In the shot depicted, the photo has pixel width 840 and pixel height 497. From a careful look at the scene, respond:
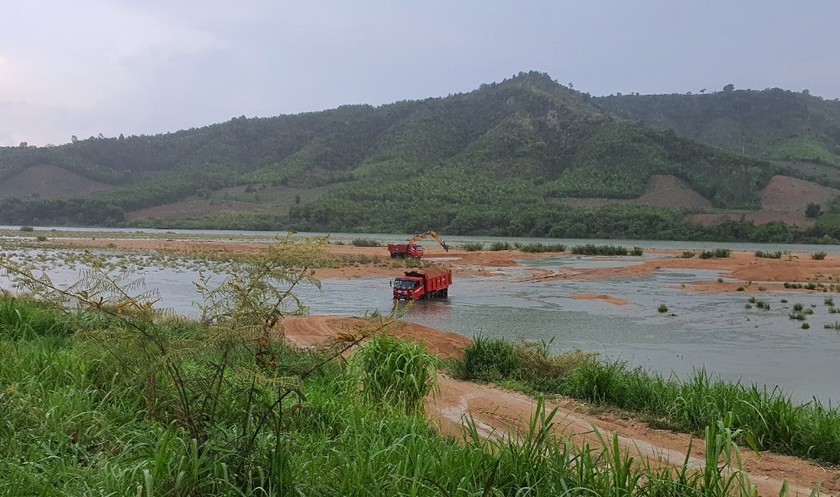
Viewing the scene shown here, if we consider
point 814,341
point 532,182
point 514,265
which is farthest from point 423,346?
point 532,182

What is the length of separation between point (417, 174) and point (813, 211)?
81.2 meters

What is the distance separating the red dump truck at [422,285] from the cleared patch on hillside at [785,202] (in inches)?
2928

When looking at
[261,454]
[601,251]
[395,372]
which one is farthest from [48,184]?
[261,454]

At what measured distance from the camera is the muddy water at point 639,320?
17250 millimetres

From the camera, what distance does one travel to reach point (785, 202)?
109 m

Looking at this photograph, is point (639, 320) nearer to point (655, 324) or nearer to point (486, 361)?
point (655, 324)

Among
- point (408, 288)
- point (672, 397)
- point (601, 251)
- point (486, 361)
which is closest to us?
point (672, 397)

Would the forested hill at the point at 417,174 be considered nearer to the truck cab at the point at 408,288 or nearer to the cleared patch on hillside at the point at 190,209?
the cleared patch on hillside at the point at 190,209

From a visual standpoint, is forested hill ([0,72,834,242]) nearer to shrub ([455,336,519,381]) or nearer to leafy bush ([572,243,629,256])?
leafy bush ([572,243,629,256])

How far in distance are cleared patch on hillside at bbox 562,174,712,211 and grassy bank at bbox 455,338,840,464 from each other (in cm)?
10196

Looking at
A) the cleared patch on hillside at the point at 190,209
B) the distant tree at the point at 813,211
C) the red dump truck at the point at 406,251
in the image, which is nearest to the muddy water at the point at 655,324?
the red dump truck at the point at 406,251

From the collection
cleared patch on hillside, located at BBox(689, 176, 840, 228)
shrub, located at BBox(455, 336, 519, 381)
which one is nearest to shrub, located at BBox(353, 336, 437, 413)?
shrub, located at BBox(455, 336, 519, 381)

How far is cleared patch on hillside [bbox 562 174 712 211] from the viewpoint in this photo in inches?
4348

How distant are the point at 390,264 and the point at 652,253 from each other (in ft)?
104
